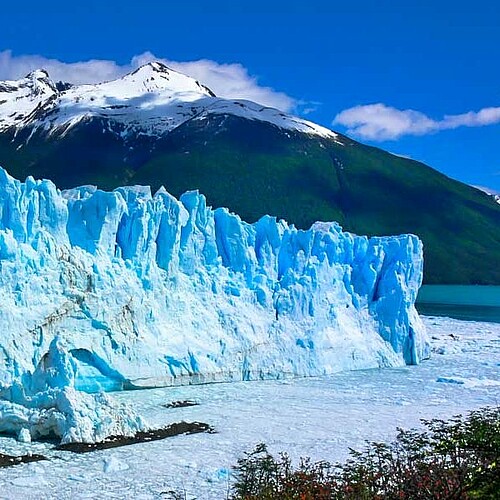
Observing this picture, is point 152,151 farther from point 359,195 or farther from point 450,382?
point 450,382

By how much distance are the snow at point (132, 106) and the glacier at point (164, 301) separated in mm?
89860

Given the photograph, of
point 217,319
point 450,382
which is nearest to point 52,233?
point 217,319

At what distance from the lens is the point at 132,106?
118250 mm

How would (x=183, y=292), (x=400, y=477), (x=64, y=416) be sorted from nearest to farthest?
(x=400, y=477) < (x=64, y=416) < (x=183, y=292)

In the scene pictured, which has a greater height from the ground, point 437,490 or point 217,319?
point 217,319

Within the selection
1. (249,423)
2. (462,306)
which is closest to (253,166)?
(462,306)

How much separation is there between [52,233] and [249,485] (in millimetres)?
9480

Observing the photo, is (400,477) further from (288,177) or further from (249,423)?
(288,177)

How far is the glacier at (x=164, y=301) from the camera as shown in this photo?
575 inches

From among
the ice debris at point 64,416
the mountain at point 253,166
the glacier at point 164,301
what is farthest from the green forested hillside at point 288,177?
the ice debris at point 64,416

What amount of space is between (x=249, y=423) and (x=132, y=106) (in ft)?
360

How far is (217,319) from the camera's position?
61.9ft

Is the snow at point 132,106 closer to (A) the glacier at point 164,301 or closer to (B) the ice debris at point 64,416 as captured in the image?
(A) the glacier at point 164,301

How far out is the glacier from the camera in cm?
1461
